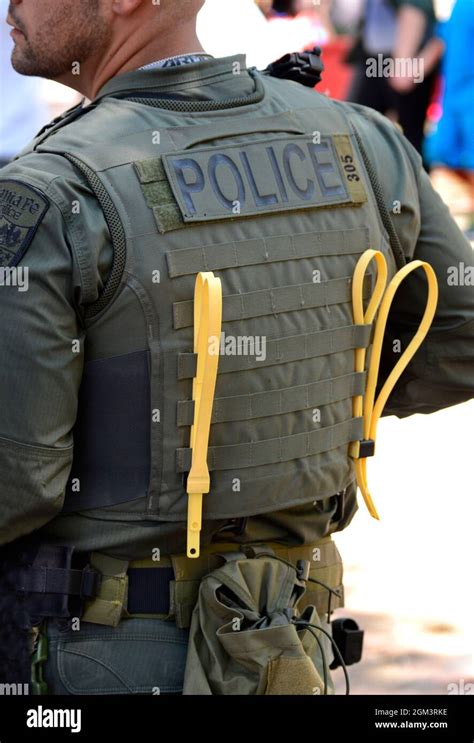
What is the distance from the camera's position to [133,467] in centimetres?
220

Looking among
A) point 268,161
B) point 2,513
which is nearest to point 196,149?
point 268,161

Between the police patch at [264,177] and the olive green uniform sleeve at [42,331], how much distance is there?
190 millimetres

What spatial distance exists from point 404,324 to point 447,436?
375 cm

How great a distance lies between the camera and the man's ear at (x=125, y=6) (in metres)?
2.31

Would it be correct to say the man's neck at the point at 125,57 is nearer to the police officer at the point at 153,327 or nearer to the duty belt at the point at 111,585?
the police officer at the point at 153,327

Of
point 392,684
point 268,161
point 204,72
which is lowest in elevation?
point 392,684

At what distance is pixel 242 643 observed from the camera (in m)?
2.18

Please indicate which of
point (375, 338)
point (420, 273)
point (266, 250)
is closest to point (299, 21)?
point (420, 273)

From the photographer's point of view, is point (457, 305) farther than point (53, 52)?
Yes

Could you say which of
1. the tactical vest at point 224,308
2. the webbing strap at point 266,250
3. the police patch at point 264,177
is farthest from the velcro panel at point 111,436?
the police patch at point 264,177

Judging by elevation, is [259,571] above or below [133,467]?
below
